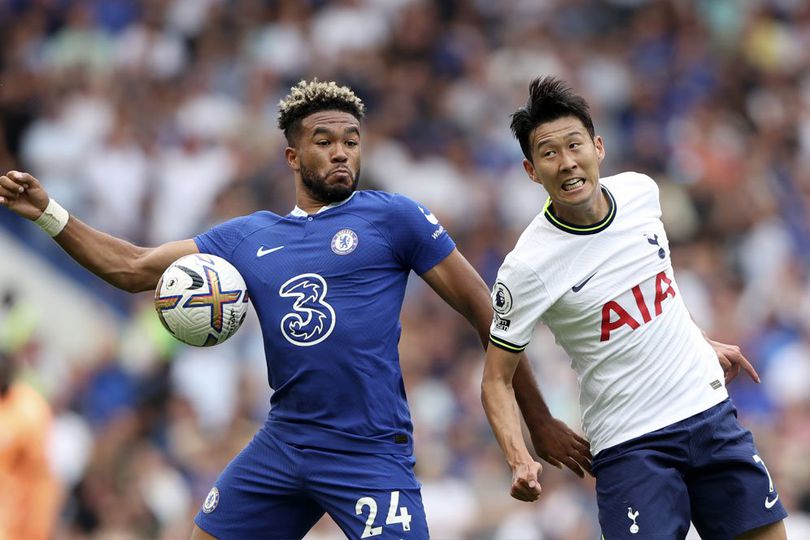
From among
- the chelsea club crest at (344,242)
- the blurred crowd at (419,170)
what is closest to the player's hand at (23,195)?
the chelsea club crest at (344,242)

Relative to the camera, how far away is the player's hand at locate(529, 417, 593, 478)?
5984 mm

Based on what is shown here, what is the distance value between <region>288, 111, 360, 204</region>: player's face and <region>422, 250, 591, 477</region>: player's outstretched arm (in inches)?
23.2

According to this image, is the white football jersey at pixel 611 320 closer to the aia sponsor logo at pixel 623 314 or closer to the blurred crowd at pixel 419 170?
the aia sponsor logo at pixel 623 314

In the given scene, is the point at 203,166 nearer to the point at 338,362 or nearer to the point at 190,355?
the point at 190,355

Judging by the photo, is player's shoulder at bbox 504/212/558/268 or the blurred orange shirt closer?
player's shoulder at bbox 504/212/558/268

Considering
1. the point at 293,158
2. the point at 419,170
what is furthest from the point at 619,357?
the point at 419,170

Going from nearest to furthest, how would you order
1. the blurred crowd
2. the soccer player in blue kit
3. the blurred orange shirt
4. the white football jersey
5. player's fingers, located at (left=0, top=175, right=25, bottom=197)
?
the white football jersey
the soccer player in blue kit
player's fingers, located at (left=0, top=175, right=25, bottom=197)
the blurred orange shirt
the blurred crowd

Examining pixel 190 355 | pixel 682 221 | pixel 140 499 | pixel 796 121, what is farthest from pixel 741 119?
pixel 140 499

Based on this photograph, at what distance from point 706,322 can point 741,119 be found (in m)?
3.39

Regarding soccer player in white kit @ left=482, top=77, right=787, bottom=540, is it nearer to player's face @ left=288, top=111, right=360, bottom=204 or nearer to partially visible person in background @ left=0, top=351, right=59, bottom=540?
player's face @ left=288, top=111, right=360, bottom=204

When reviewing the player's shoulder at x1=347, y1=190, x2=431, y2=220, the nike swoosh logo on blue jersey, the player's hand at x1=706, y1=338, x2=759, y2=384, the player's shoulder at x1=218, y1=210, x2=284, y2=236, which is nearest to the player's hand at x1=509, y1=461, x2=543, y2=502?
the nike swoosh logo on blue jersey

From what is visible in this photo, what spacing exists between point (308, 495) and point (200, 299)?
3.28 ft

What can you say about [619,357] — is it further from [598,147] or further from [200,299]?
[200,299]

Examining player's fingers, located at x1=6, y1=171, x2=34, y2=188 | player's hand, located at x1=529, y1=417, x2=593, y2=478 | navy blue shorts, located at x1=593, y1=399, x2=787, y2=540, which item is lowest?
navy blue shorts, located at x1=593, y1=399, x2=787, y2=540
